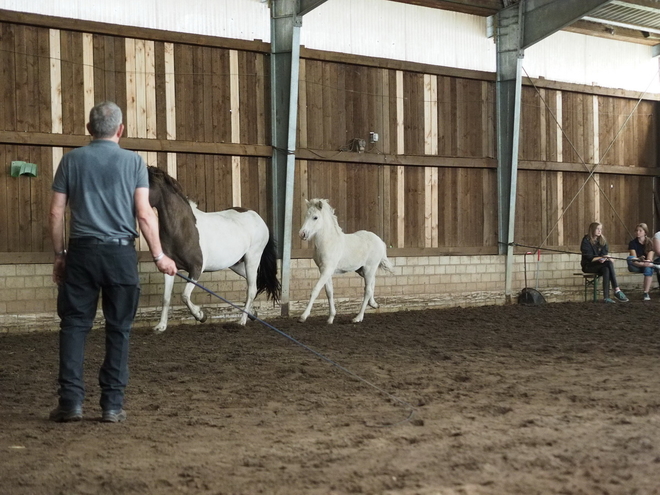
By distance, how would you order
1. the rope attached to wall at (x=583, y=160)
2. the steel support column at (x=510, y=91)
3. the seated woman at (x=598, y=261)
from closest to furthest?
the seated woman at (x=598, y=261)
the steel support column at (x=510, y=91)
the rope attached to wall at (x=583, y=160)

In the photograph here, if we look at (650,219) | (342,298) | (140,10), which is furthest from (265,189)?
(650,219)

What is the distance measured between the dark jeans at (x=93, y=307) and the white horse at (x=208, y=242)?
418cm

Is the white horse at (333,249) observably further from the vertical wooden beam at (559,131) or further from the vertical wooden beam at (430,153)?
the vertical wooden beam at (559,131)

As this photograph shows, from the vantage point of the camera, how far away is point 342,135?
11.7 metres

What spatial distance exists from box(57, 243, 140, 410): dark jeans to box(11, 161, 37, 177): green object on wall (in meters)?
5.45

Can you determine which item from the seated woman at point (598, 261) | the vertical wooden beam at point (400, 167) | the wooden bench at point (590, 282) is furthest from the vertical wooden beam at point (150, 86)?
the wooden bench at point (590, 282)

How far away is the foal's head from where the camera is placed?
9.56 metres

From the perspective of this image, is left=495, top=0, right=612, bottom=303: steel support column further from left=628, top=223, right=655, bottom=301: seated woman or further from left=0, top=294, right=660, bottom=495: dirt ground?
left=0, top=294, right=660, bottom=495: dirt ground

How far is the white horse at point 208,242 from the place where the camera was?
8758mm

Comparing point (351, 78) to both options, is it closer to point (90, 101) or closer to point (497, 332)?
point (90, 101)

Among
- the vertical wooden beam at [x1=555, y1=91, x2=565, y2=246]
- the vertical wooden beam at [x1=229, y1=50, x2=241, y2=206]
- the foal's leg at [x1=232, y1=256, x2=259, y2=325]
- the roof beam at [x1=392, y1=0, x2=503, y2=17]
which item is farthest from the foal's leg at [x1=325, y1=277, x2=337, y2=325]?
the vertical wooden beam at [x1=555, y1=91, x2=565, y2=246]

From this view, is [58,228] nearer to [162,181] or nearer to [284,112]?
[162,181]

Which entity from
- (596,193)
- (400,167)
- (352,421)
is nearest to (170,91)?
(400,167)

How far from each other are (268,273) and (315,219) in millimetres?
1163
